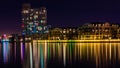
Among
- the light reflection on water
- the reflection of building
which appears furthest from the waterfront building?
the light reflection on water

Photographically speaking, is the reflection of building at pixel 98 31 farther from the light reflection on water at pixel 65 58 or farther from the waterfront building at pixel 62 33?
the light reflection on water at pixel 65 58

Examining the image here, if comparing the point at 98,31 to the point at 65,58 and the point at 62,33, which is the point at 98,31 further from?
the point at 65,58

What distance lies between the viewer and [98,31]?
112 metres

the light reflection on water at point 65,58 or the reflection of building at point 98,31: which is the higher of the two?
the reflection of building at point 98,31

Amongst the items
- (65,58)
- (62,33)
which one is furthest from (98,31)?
(65,58)

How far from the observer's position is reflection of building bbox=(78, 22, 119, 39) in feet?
347

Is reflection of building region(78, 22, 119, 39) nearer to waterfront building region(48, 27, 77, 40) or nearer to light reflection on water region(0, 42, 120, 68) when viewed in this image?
waterfront building region(48, 27, 77, 40)

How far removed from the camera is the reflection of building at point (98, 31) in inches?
4161

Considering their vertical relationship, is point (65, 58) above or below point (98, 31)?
below

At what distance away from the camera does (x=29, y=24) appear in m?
130

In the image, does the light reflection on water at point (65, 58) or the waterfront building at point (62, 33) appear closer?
the light reflection on water at point (65, 58)

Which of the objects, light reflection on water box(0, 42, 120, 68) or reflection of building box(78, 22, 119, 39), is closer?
light reflection on water box(0, 42, 120, 68)

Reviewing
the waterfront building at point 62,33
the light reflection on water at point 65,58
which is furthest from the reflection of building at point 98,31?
the light reflection on water at point 65,58

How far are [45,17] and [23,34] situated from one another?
13.0 m
